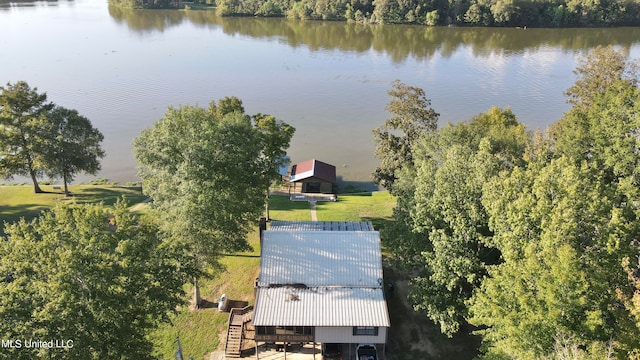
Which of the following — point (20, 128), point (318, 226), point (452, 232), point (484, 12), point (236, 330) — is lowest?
point (236, 330)

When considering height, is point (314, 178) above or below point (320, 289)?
below

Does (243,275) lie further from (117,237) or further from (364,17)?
(364,17)

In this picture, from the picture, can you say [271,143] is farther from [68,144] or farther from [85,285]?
[68,144]

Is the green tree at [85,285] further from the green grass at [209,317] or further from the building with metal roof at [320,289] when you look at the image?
the building with metal roof at [320,289]

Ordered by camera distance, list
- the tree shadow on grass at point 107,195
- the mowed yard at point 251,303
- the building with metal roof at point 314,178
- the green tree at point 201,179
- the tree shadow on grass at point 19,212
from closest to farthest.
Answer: the green tree at point 201,179 → the mowed yard at point 251,303 → the tree shadow on grass at point 19,212 → the tree shadow on grass at point 107,195 → the building with metal roof at point 314,178

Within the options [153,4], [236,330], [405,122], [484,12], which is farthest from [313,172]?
[153,4]

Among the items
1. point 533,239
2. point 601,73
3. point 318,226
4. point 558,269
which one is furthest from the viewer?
point 601,73

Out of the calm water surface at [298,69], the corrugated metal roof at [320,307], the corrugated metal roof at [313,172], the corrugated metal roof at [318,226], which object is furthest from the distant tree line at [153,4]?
the corrugated metal roof at [320,307]
